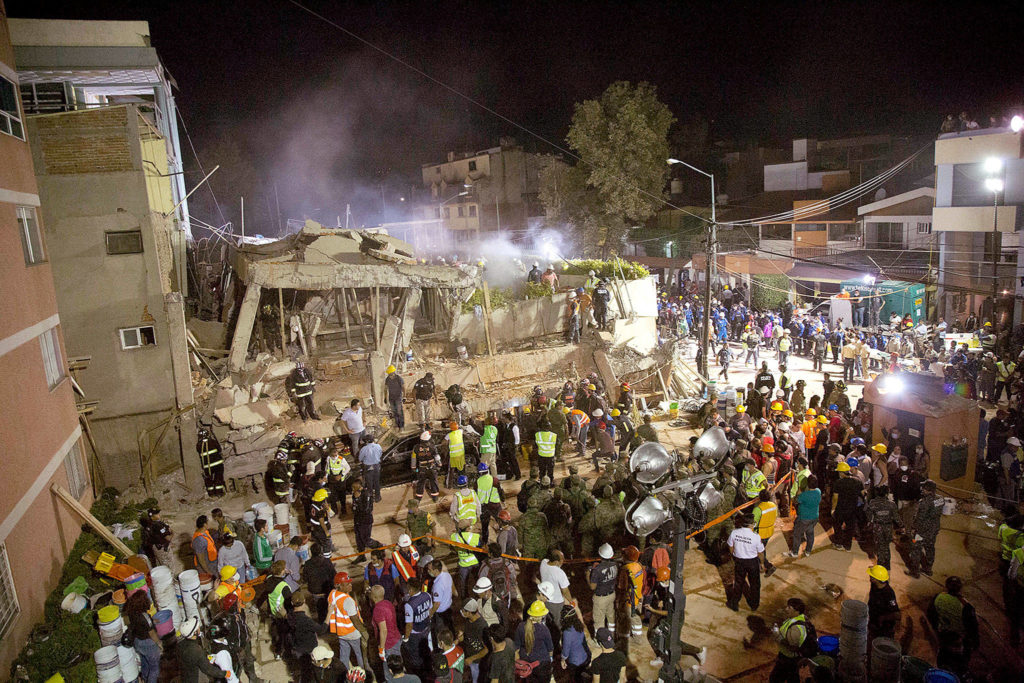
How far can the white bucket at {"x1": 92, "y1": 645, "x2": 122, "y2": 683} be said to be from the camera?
22.5ft

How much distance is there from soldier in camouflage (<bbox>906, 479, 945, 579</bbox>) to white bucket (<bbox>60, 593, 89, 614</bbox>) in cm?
Answer: 1188

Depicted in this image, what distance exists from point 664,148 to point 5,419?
32.3 meters

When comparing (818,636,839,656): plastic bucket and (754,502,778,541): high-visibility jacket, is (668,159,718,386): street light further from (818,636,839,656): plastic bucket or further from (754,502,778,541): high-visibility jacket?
(818,636,839,656): plastic bucket

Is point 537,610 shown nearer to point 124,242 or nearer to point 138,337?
point 138,337

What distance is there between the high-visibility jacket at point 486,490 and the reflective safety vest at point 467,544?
4.45 ft

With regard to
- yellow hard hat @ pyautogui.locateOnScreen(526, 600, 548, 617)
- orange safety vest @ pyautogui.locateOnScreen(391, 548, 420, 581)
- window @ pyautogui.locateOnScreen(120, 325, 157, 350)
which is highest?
window @ pyautogui.locateOnScreen(120, 325, 157, 350)

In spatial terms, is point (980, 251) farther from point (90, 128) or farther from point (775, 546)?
point (90, 128)

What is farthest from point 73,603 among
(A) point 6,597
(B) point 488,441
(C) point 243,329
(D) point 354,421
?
(C) point 243,329

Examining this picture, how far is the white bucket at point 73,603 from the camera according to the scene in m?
8.38

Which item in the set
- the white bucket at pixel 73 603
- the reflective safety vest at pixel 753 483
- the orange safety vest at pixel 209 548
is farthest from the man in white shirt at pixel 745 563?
the white bucket at pixel 73 603

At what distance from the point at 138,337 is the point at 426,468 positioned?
694 cm

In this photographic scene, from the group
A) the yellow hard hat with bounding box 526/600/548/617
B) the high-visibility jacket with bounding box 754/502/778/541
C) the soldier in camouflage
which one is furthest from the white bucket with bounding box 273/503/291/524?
the soldier in camouflage

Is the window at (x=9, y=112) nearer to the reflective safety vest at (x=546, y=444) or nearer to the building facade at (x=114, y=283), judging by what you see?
the building facade at (x=114, y=283)

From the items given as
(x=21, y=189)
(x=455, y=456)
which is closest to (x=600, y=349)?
(x=455, y=456)
